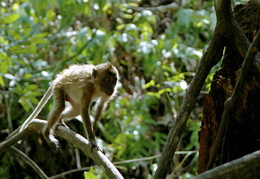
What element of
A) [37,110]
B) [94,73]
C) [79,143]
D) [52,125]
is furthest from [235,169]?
[37,110]

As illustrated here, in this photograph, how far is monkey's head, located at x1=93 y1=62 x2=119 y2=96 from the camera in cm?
477

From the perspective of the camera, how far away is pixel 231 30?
2.43 meters

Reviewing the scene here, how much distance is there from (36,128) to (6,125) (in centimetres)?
342

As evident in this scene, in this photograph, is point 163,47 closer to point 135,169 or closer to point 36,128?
point 135,169

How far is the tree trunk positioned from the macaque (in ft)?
6.90

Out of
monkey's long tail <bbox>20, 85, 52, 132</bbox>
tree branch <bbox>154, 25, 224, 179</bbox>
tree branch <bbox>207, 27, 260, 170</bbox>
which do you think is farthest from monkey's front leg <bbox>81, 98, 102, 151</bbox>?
tree branch <bbox>207, 27, 260, 170</bbox>

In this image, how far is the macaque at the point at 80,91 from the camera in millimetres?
4617

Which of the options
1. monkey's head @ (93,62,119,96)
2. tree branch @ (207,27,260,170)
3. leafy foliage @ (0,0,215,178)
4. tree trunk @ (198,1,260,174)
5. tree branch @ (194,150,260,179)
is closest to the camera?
tree branch @ (194,150,260,179)

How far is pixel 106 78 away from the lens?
187 inches

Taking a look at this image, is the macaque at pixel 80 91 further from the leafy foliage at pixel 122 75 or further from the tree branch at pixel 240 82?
the tree branch at pixel 240 82

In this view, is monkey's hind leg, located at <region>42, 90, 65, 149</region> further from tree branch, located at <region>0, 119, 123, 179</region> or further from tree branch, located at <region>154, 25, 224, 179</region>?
tree branch, located at <region>154, 25, 224, 179</region>

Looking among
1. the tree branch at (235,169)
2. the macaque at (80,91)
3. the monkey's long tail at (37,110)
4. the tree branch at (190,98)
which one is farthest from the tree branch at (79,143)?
the tree branch at (235,169)

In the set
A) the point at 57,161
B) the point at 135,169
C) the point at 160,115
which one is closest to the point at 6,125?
the point at 57,161

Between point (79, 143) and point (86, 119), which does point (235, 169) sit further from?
point (86, 119)
